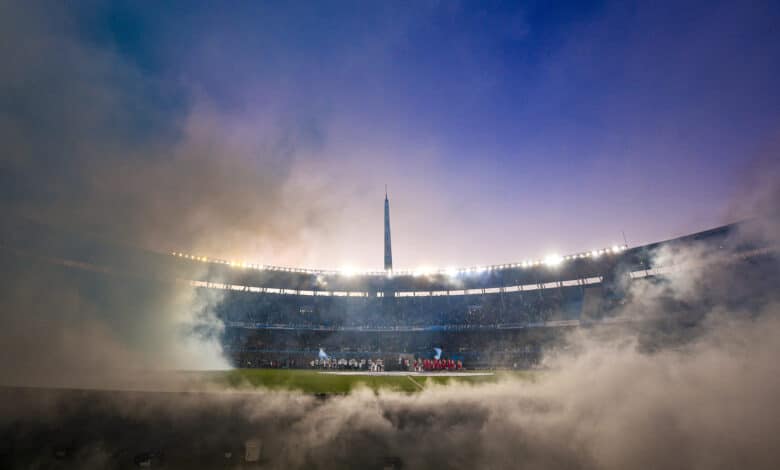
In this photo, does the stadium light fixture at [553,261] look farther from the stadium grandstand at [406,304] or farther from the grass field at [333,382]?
the grass field at [333,382]

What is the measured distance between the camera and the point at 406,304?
43.8 m

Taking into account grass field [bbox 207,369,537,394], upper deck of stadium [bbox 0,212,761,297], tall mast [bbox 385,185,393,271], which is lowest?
grass field [bbox 207,369,537,394]

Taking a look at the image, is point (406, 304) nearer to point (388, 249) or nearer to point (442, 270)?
point (442, 270)

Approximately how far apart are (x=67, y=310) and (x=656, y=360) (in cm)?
2457

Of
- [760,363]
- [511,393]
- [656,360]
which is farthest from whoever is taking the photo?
[511,393]

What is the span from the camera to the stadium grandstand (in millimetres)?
30359

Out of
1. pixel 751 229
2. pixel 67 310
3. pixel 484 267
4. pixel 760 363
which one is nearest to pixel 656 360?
pixel 760 363

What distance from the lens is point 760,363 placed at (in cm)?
700

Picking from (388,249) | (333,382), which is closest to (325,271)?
(388,249)

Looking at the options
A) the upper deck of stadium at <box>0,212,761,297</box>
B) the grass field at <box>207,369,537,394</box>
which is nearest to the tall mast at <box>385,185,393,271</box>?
the upper deck of stadium at <box>0,212,761,297</box>

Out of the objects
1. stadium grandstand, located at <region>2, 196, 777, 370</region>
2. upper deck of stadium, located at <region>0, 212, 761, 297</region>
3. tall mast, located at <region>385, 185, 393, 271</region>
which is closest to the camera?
upper deck of stadium, located at <region>0, 212, 761, 297</region>

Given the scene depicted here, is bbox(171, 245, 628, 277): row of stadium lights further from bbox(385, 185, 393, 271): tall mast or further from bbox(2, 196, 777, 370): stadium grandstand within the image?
bbox(385, 185, 393, 271): tall mast

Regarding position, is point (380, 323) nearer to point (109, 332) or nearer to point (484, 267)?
point (484, 267)

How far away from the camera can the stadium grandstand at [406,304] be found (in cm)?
3036
